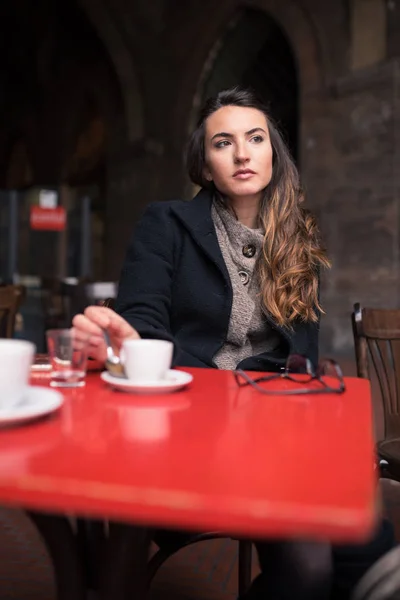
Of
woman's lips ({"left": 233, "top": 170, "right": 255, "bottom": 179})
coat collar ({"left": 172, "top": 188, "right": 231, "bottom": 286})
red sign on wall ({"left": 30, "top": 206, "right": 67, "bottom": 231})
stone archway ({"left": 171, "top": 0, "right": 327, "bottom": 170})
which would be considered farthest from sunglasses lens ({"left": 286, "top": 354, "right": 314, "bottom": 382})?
red sign on wall ({"left": 30, "top": 206, "right": 67, "bottom": 231})

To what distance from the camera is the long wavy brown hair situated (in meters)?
1.73

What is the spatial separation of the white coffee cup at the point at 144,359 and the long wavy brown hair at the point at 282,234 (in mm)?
659

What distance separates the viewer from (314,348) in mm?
1818

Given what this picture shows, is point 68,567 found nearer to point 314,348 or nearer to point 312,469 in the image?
point 312,469

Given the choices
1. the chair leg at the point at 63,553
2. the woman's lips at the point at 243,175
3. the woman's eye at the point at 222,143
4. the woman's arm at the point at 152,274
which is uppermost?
the woman's eye at the point at 222,143

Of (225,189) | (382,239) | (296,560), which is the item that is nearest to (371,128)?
(382,239)

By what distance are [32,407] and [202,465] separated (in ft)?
0.94

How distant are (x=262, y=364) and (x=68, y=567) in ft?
3.08

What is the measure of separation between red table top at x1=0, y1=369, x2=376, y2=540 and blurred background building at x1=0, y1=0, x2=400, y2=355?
1.48 m

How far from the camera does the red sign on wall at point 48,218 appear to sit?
9805mm

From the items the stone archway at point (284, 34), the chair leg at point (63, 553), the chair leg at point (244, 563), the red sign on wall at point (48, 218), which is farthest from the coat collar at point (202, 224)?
the red sign on wall at point (48, 218)

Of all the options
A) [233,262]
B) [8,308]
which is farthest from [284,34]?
[233,262]

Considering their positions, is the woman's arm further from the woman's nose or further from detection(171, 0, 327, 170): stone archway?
detection(171, 0, 327, 170): stone archway

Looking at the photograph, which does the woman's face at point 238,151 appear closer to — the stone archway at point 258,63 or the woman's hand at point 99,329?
the woman's hand at point 99,329
